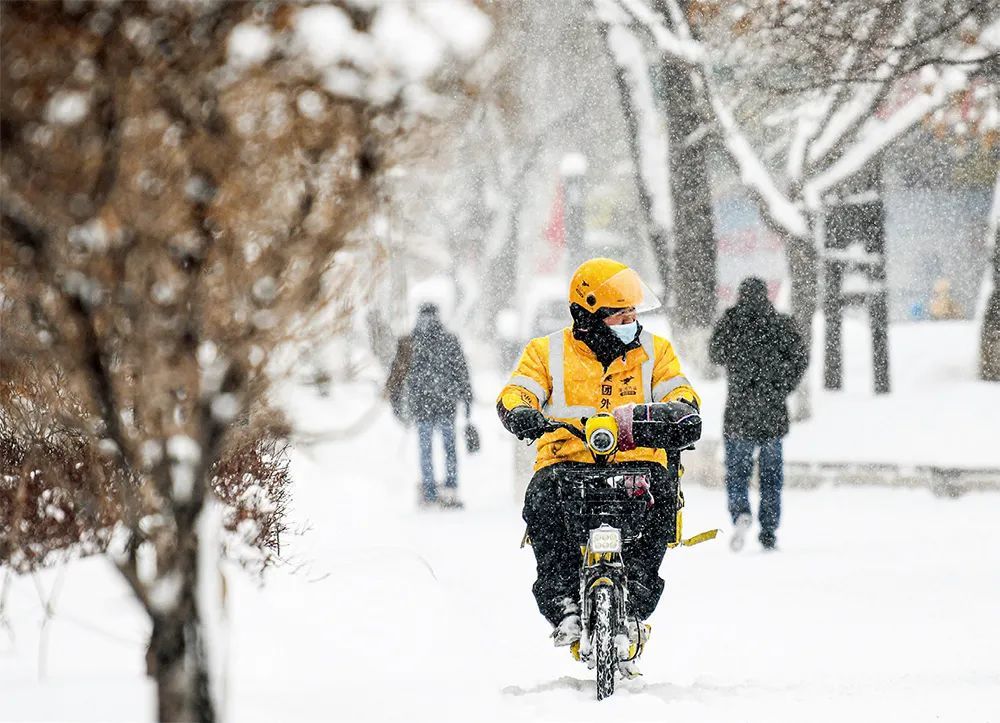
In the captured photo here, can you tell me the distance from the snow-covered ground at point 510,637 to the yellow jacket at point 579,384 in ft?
3.12

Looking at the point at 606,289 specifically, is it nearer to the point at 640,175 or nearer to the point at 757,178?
the point at 757,178

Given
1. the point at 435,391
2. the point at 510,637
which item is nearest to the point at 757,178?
the point at 435,391

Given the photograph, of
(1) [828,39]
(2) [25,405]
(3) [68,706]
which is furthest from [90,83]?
(1) [828,39]

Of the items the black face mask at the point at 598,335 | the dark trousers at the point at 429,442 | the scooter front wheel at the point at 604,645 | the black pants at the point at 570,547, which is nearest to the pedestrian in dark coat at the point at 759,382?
the dark trousers at the point at 429,442

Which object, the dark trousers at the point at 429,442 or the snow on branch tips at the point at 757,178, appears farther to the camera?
the snow on branch tips at the point at 757,178

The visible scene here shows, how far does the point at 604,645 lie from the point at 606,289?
4.57 feet

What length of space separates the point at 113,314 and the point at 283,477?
4116 mm

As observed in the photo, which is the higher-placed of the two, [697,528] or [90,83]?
[90,83]

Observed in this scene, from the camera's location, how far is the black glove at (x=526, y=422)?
6.34 meters

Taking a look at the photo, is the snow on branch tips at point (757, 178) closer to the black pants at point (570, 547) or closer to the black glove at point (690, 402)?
the black pants at point (570, 547)

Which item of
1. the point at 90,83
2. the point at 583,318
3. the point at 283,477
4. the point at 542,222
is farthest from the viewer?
the point at 542,222

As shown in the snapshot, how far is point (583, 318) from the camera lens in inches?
263

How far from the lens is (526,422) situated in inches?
249

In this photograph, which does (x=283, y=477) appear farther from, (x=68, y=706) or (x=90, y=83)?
(x=90, y=83)
